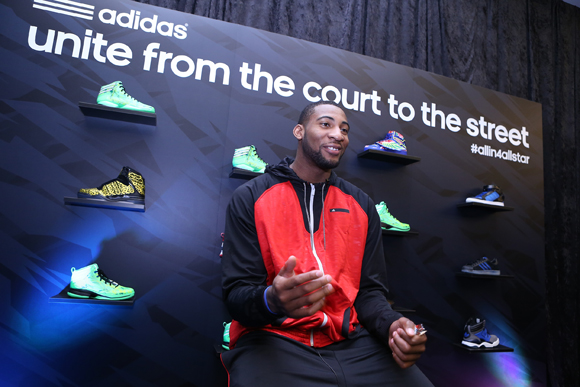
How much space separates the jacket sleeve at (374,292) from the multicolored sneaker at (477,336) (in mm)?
1838

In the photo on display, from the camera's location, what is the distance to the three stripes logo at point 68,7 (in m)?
2.51

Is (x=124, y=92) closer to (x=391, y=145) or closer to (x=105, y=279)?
(x=105, y=279)

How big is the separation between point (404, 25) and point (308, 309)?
439cm

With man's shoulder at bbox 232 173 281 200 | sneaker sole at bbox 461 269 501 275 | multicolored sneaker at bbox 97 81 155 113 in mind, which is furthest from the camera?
sneaker sole at bbox 461 269 501 275

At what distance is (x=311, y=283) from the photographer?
0.90 meters

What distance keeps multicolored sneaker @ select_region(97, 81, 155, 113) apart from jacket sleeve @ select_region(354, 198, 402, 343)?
177 cm

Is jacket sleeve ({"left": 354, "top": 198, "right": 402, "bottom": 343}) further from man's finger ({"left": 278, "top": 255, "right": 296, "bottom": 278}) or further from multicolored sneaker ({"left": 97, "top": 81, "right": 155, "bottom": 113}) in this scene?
multicolored sneaker ({"left": 97, "top": 81, "right": 155, "bottom": 113})

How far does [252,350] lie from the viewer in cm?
130

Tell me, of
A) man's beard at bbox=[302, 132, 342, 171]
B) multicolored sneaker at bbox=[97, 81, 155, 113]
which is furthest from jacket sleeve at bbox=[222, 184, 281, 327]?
multicolored sneaker at bbox=[97, 81, 155, 113]

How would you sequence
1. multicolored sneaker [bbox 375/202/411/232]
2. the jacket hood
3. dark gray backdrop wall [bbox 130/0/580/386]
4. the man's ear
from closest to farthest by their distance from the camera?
the jacket hood, the man's ear, multicolored sneaker [bbox 375/202/411/232], dark gray backdrop wall [bbox 130/0/580/386]

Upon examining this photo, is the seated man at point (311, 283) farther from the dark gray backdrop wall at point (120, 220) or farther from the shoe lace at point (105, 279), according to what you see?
the shoe lace at point (105, 279)

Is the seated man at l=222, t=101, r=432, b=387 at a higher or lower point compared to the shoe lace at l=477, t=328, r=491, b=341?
higher

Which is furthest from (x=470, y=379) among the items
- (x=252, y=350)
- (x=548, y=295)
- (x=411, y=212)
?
(x=252, y=350)

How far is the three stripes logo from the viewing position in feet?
8.25
